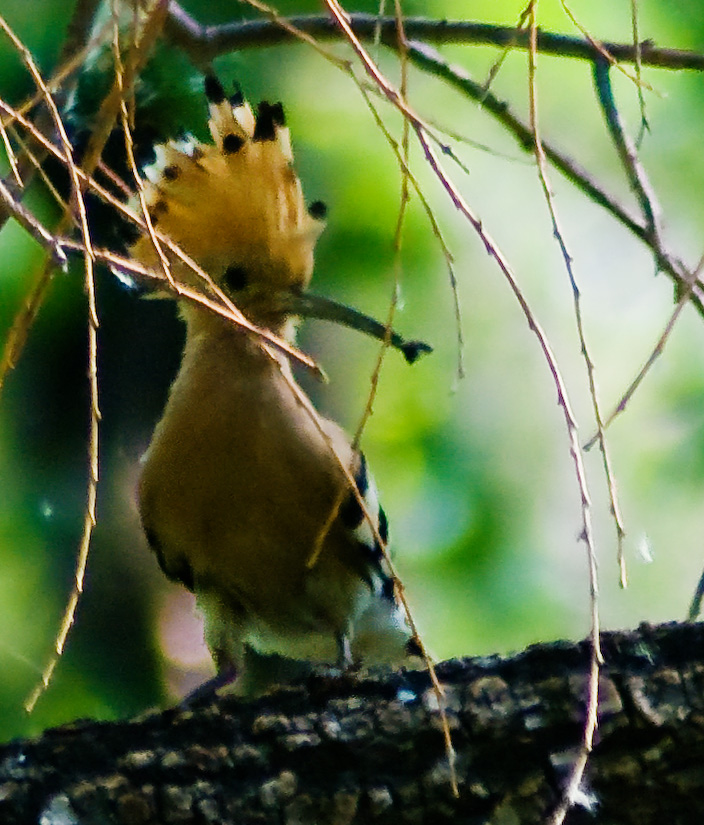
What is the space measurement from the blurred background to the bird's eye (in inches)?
8.6

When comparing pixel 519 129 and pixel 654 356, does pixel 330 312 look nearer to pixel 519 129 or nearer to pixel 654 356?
pixel 519 129

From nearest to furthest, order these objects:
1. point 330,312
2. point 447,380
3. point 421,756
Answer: point 421,756, point 330,312, point 447,380

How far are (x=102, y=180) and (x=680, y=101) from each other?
811 mm

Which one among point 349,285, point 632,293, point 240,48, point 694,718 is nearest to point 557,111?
point 632,293

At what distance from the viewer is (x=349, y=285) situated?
1.50 metres

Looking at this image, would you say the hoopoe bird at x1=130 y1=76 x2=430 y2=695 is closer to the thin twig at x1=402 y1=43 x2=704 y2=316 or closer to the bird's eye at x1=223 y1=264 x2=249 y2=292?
the bird's eye at x1=223 y1=264 x2=249 y2=292

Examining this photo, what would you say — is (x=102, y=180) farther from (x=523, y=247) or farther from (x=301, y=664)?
(x=301, y=664)

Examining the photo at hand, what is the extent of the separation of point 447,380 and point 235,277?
373 mm

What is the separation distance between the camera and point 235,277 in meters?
1.29

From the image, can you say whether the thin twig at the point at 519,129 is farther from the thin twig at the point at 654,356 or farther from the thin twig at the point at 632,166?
the thin twig at the point at 654,356

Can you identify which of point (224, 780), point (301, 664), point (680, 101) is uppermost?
point (680, 101)

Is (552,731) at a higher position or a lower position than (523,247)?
lower

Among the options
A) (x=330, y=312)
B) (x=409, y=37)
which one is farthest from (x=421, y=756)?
(x=409, y=37)

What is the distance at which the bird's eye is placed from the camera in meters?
1.29
